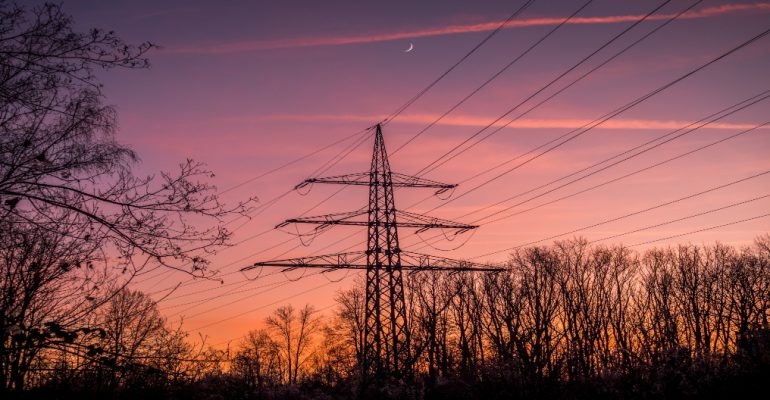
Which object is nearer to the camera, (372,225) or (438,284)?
(372,225)

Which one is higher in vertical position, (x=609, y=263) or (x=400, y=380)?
(x=609, y=263)

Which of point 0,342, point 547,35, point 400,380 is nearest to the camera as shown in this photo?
point 0,342

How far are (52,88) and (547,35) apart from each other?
38.1 ft

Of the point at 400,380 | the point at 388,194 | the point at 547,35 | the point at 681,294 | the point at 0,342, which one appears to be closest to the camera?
the point at 0,342

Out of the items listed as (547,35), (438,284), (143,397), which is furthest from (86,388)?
(438,284)

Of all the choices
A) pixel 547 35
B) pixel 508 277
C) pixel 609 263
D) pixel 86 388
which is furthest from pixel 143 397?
pixel 609 263

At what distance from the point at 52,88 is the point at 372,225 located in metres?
17.4

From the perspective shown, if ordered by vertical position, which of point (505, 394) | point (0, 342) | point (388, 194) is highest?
point (388, 194)

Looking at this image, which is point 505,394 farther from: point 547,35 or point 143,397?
point 143,397

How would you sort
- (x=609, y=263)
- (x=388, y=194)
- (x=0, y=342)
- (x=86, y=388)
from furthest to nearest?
(x=609, y=263) < (x=388, y=194) < (x=86, y=388) < (x=0, y=342)

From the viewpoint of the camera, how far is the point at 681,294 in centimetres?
4881

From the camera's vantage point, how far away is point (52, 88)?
19.7 ft

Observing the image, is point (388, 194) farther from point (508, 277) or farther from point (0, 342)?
point (508, 277)

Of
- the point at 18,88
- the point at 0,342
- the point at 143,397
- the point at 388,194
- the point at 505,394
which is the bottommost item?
the point at 505,394
